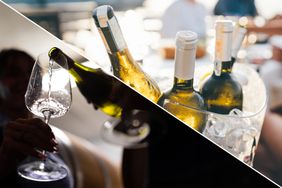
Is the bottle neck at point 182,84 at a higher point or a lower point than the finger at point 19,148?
higher

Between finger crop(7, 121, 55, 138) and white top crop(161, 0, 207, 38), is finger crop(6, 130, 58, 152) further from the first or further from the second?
white top crop(161, 0, 207, 38)

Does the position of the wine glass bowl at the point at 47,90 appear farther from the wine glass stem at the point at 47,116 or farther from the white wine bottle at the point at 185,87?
the white wine bottle at the point at 185,87

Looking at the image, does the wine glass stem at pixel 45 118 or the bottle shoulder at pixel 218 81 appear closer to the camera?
the wine glass stem at pixel 45 118

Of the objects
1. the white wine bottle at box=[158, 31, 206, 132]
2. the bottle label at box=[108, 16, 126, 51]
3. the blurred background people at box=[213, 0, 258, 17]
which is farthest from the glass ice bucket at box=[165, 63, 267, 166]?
the blurred background people at box=[213, 0, 258, 17]

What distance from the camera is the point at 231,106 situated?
753mm

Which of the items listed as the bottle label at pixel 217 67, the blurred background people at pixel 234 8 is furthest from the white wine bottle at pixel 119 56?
the blurred background people at pixel 234 8

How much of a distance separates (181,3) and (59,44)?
406 millimetres

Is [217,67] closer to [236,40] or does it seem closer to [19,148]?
[236,40]

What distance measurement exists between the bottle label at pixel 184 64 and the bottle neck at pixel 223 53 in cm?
8

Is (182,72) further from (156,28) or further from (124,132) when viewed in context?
(156,28)

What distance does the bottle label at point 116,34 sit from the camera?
2.21 feet

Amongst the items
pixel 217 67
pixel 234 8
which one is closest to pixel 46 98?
pixel 217 67

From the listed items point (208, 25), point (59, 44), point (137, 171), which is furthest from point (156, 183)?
point (208, 25)

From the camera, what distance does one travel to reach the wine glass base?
0.64 m
